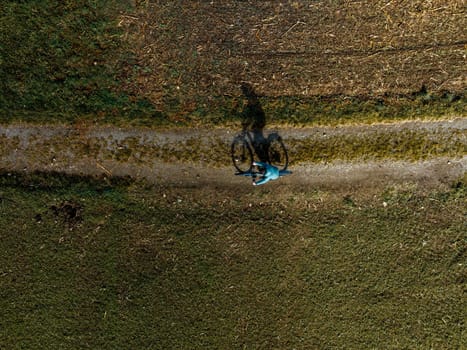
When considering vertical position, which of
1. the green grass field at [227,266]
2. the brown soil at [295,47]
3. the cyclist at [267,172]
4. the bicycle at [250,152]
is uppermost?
the brown soil at [295,47]

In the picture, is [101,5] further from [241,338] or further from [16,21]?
[241,338]

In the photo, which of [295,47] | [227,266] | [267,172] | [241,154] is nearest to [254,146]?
[241,154]

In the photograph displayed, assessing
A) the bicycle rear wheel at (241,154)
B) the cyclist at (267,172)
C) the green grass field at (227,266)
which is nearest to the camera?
the cyclist at (267,172)

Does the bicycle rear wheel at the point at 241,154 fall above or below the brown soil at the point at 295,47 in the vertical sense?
below

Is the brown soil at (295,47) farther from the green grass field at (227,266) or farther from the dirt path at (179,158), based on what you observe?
the green grass field at (227,266)

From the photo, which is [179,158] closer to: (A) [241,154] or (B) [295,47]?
(A) [241,154]

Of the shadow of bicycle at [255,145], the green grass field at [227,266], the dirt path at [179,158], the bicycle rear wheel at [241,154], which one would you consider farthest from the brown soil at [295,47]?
the green grass field at [227,266]
